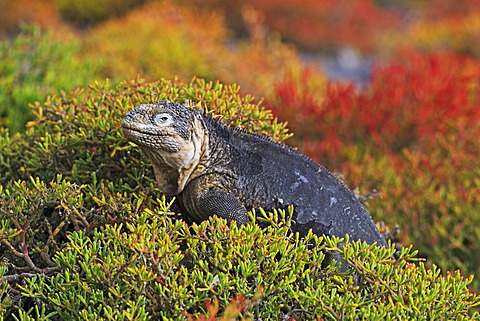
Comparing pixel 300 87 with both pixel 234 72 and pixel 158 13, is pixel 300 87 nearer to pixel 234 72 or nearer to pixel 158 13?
pixel 234 72

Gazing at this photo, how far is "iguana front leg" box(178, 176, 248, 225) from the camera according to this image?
9.14 feet

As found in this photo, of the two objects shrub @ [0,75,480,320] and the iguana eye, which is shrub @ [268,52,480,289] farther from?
the iguana eye

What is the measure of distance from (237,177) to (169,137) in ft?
1.18

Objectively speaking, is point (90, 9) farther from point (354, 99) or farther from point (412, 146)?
point (412, 146)

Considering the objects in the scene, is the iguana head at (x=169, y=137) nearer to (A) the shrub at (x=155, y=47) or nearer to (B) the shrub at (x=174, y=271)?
(B) the shrub at (x=174, y=271)

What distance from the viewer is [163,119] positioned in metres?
2.75

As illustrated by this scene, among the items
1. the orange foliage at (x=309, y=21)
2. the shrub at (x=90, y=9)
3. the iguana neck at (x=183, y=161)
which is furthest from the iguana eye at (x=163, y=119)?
the shrub at (x=90, y=9)

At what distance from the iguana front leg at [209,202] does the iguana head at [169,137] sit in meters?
0.05

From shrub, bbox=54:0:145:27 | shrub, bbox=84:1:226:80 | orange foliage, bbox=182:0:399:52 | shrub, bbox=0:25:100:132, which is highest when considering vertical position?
shrub, bbox=0:25:100:132

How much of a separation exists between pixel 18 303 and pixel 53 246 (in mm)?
319

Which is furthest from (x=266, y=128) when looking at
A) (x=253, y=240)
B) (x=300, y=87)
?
(x=300, y=87)

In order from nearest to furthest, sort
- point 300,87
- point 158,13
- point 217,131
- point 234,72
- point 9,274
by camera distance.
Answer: point 9,274 → point 217,131 → point 300,87 → point 234,72 → point 158,13

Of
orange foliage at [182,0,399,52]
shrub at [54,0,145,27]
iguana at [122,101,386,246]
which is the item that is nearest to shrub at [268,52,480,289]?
iguana at [122,101,386,246]

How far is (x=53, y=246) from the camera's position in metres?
2.84
